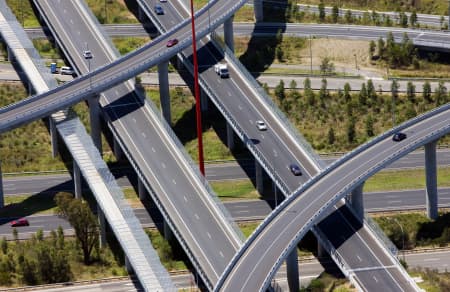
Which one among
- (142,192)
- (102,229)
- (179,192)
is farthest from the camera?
(142,192)

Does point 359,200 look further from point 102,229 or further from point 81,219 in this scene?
point 81,219

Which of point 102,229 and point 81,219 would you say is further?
point 102,229

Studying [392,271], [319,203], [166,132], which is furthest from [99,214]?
[392,271]

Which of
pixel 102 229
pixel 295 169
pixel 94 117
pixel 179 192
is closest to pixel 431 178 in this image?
pixel 295 169

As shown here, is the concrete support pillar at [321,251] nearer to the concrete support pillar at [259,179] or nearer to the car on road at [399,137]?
the concrete support pillar at [259,179]

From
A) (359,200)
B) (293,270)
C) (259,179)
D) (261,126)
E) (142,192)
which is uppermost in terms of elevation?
(261,126)

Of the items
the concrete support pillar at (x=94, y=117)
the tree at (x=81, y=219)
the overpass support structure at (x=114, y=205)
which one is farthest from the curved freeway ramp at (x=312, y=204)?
the concrete support pillar at (x=94, y=117)

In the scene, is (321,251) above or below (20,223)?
below
